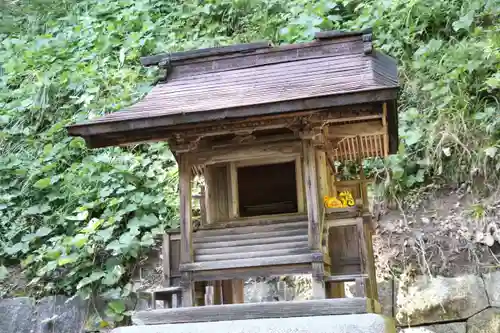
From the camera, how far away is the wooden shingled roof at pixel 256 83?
531 cm

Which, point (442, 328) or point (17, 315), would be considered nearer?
point (442, 328)

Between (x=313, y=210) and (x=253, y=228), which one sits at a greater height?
(x=313, y=210)

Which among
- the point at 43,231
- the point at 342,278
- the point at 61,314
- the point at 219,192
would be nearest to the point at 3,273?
the point at 43,231

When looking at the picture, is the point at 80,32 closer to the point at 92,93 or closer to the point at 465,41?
the point at 92,93

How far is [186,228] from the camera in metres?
5.89

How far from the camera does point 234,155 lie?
598cm

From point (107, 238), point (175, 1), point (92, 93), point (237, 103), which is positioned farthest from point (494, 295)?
point (175, 1)

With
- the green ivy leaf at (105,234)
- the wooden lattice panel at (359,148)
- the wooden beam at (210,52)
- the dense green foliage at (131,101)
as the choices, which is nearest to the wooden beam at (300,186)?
the wooden lattice panel at (359,148)

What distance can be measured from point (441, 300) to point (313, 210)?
147 inches

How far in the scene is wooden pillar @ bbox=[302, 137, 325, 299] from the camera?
5332 millimetres

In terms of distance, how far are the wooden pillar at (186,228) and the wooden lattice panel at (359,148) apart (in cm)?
216

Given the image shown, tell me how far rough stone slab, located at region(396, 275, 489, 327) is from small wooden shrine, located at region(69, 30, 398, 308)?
214 cm

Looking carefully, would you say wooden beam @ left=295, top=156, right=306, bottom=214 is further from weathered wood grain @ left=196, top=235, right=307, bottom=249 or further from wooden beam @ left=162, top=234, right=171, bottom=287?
wooden beam @ left=162, top=234, right=171, bottom=287

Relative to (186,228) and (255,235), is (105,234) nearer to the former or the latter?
(186,228)
